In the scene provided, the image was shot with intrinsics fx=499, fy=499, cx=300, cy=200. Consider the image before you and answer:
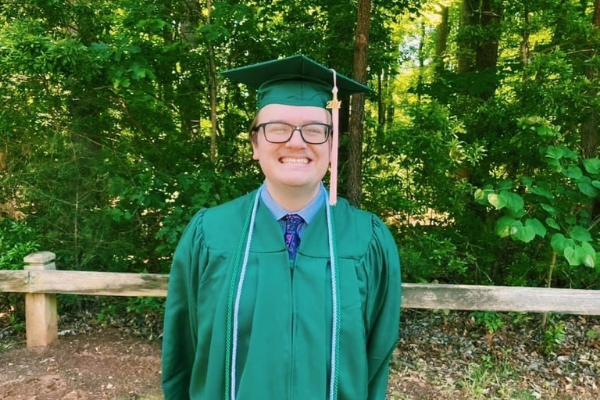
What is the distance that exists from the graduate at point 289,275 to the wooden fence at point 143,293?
1.87m

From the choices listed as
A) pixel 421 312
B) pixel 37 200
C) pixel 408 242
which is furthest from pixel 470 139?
pixel 37 200

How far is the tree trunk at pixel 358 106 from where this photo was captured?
3.81 m

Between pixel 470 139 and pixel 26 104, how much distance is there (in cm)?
387

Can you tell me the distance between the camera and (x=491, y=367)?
3.96 meters

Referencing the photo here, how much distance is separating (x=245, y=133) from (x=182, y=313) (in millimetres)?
3063

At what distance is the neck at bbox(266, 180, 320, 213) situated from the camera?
5.56ft

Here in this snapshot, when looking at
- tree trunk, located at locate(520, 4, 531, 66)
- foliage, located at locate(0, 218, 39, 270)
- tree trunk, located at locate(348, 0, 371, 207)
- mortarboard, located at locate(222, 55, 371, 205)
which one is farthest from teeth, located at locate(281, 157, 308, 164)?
foliage, located at locate(0, 218, 39, 270)

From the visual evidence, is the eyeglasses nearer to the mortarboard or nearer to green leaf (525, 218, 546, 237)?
the mortarboard

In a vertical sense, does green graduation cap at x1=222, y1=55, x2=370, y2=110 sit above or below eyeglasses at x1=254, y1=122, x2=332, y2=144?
above

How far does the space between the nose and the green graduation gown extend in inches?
10.4

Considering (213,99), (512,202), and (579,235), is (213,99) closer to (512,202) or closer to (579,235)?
(512,202)

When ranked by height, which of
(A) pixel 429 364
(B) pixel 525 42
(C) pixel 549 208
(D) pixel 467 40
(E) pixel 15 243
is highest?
(D) pixel 467 40

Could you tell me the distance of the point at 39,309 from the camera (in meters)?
3.87

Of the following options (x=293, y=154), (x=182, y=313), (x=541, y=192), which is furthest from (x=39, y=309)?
(x=541, y=192)
